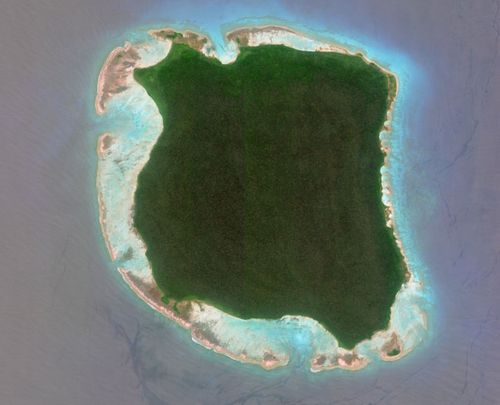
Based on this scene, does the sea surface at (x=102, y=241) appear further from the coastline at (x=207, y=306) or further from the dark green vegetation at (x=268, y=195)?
the dark green vegetation at (x=268, y=195)

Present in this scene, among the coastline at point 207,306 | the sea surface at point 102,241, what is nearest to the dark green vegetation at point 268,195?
the coastline at point 207,306

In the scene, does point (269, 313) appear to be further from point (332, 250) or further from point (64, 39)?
point (64, 39)

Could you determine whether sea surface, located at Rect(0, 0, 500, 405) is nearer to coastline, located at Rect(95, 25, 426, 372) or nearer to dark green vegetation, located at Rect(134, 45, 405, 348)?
coastline, located at Rect(95, 25, 426, 372)

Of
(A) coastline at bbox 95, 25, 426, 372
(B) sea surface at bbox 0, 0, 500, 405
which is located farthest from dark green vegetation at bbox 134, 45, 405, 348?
(B) sea surface at bbox 0, 0, 500, 405

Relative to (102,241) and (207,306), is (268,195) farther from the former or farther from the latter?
(102,241)
